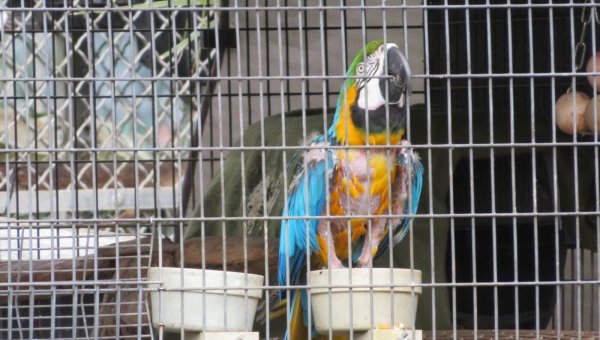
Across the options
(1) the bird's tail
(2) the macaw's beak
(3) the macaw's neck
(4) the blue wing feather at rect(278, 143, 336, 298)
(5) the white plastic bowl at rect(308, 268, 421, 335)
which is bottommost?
A: (1) the bird's tail

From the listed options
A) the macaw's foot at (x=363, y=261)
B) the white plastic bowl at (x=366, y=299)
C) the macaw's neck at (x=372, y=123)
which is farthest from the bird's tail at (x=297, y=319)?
the white plastic bowl at (x=366, y=299)

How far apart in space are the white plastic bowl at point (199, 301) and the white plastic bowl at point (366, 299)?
0.47 ft

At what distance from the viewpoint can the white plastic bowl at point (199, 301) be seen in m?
1.99

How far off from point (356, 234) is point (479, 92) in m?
0.74

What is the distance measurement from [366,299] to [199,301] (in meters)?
0.32

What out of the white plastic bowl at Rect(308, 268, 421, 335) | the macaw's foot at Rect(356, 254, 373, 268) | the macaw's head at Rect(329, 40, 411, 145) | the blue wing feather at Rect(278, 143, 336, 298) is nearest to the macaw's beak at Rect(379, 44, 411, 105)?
the macaw's head at Rect(329, 40, 411, 145)

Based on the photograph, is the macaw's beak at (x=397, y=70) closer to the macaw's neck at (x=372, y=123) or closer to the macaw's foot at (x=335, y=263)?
the macaw's neck at (x=372, y=123)

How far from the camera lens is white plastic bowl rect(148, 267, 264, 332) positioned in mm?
1994

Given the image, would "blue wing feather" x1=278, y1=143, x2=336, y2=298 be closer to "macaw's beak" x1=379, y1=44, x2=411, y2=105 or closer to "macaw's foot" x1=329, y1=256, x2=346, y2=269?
"macaw's foot" x1=329, y1=256, x2=346, y2=269

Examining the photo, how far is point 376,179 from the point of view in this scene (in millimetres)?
2676

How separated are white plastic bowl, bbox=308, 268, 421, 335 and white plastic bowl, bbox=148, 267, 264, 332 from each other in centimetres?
14

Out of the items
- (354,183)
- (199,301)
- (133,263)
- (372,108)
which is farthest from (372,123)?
(199,301)

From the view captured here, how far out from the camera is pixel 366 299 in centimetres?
202

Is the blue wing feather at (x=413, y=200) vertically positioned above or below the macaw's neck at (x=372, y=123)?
below
